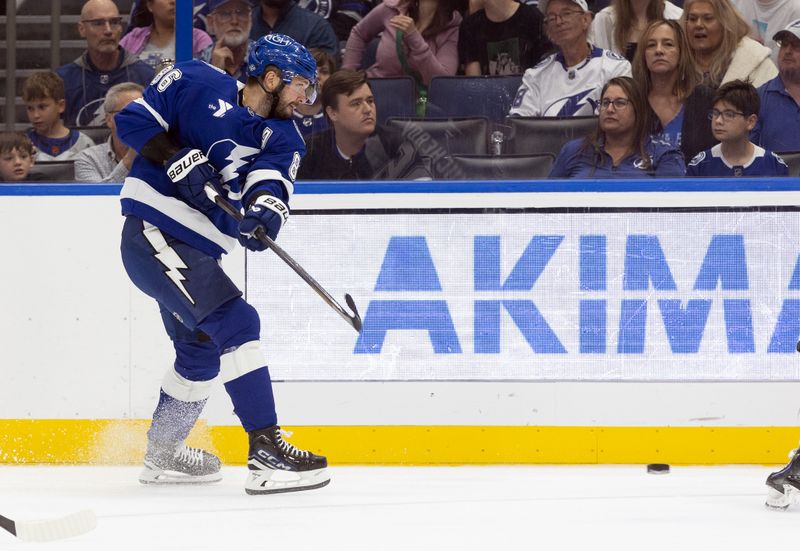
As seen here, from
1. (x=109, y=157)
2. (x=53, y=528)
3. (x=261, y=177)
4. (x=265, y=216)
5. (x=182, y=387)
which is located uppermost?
(x=109, y=157)

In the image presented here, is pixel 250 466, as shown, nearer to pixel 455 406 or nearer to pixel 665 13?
pixel 455 406

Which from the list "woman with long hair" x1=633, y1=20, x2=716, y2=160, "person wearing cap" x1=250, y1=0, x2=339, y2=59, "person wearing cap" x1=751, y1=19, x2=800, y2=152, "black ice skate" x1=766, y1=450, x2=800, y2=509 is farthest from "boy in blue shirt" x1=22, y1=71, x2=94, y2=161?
"black ice skate" x1=766, y1=450, x2=800, y2=509

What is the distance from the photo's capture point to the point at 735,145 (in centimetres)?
405

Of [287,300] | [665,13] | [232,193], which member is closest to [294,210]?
[287,300]

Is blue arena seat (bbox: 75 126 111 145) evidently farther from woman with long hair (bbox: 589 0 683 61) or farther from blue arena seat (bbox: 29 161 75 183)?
woman with long hair (bbox: 589 0 683 61)

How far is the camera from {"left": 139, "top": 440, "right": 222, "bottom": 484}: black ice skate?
12.0ft

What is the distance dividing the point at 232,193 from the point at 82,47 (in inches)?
45.0

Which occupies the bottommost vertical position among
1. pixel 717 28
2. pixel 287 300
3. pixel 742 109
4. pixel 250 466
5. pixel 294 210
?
pixel 250 466

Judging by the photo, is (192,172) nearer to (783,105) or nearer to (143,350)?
(143,350)

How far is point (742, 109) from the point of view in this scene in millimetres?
4082

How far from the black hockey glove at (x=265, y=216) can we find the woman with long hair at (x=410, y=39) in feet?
3.70

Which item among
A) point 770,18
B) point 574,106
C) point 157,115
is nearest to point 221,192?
point 157,115

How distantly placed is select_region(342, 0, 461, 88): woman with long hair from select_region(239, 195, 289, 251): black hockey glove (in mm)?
1129

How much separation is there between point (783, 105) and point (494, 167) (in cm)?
93
